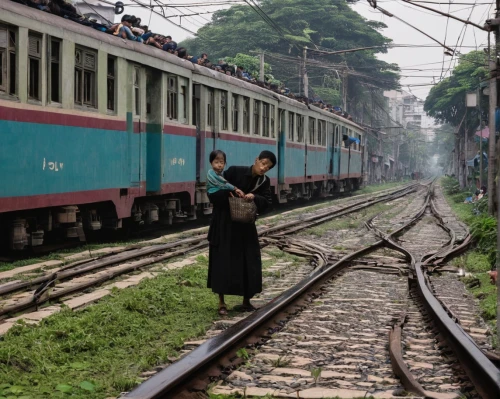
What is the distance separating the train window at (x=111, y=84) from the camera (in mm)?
11938

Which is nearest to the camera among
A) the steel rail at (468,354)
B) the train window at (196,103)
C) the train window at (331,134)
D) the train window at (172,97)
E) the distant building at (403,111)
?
the steel rail at (468,354)

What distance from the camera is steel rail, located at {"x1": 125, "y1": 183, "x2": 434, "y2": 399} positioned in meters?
4.25

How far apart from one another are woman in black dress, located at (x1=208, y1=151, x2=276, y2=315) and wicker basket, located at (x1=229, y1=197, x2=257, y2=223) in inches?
2.8

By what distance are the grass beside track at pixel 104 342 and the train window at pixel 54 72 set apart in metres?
3.33

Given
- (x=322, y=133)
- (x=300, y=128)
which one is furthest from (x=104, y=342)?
(x=322, y=133)

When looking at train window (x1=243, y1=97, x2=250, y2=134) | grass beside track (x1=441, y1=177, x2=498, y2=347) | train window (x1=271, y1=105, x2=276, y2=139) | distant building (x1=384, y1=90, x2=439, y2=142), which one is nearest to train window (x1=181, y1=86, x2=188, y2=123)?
train window (x1=243, y1=97, x2=250, y2=134)

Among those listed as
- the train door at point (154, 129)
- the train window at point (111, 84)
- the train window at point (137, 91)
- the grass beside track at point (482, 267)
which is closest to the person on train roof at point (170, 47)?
the train door at point (154, 129)

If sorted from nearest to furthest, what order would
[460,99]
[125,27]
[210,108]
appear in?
1. [125,27]
2. [210,108]
3. [460,99]

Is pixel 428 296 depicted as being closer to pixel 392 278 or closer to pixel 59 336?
pixel 392 278

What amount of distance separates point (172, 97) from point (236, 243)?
25.1ft

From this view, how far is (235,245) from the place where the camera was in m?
7.14

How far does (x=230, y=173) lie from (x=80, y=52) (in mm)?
4651

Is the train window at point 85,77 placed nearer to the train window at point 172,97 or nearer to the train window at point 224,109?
the train window at point 172,97

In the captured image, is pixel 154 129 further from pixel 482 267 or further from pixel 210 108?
pixel 482 267
